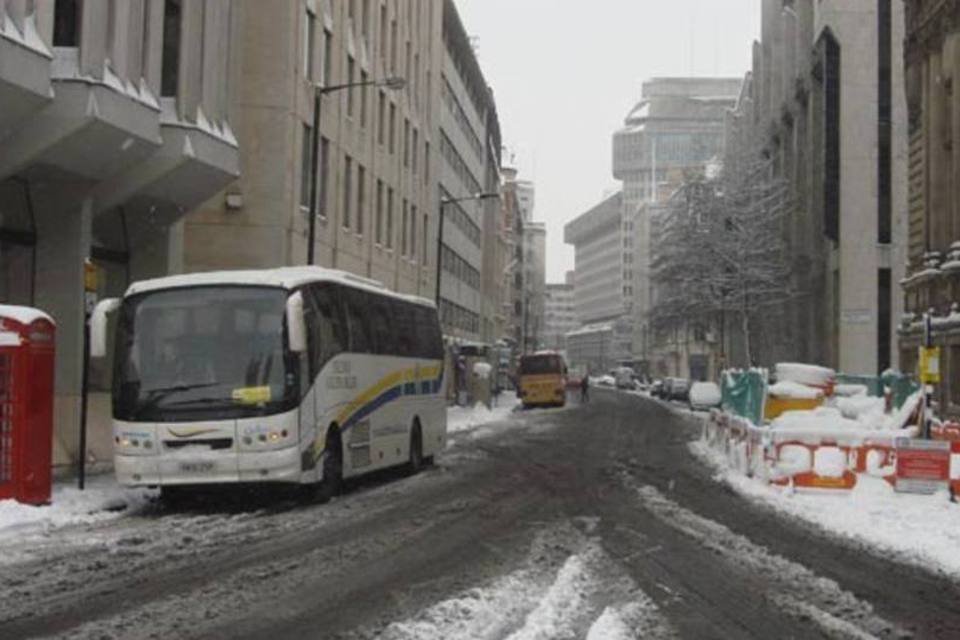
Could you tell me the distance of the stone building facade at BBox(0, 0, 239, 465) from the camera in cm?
1900

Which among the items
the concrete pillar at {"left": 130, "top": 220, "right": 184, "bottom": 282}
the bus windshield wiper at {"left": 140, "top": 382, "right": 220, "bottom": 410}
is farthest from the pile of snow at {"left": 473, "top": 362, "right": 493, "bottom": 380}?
the bus windshield wiper at {"left": 140, "top": 382, "right": 220, "bottom": 410}

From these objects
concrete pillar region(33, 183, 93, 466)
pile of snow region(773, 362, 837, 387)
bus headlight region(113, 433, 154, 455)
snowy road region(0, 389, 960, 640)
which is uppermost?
concrete pillar region(33, 183, 93, 466)

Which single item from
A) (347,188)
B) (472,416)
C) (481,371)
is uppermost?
(347,188)

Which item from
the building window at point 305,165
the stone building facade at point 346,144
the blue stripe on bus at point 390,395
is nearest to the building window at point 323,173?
the stone building facade at point 346,144

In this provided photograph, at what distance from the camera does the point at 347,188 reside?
1623 inches

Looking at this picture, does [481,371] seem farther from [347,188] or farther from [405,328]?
[405,328]

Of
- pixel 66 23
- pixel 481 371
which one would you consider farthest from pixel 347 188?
pixel 66 23

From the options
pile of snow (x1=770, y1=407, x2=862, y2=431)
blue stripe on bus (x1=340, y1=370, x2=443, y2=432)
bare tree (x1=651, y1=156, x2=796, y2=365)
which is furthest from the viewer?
bare tree (x1=651, y1=156, x2=796, y2=365)

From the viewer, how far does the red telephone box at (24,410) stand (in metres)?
14.6

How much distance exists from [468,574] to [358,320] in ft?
28.9

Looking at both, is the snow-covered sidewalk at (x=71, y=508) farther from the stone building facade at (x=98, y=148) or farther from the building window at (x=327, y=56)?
the building window at (x=327, y=56)

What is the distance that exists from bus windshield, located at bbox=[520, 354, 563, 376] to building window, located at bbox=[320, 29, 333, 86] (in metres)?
27.0

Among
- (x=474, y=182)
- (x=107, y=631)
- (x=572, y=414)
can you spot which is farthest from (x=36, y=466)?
(x=474, y=182)

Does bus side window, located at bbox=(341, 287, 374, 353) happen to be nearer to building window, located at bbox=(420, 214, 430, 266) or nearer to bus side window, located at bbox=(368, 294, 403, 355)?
bus side window, located at bbox=(368, 294, 403, 355)
